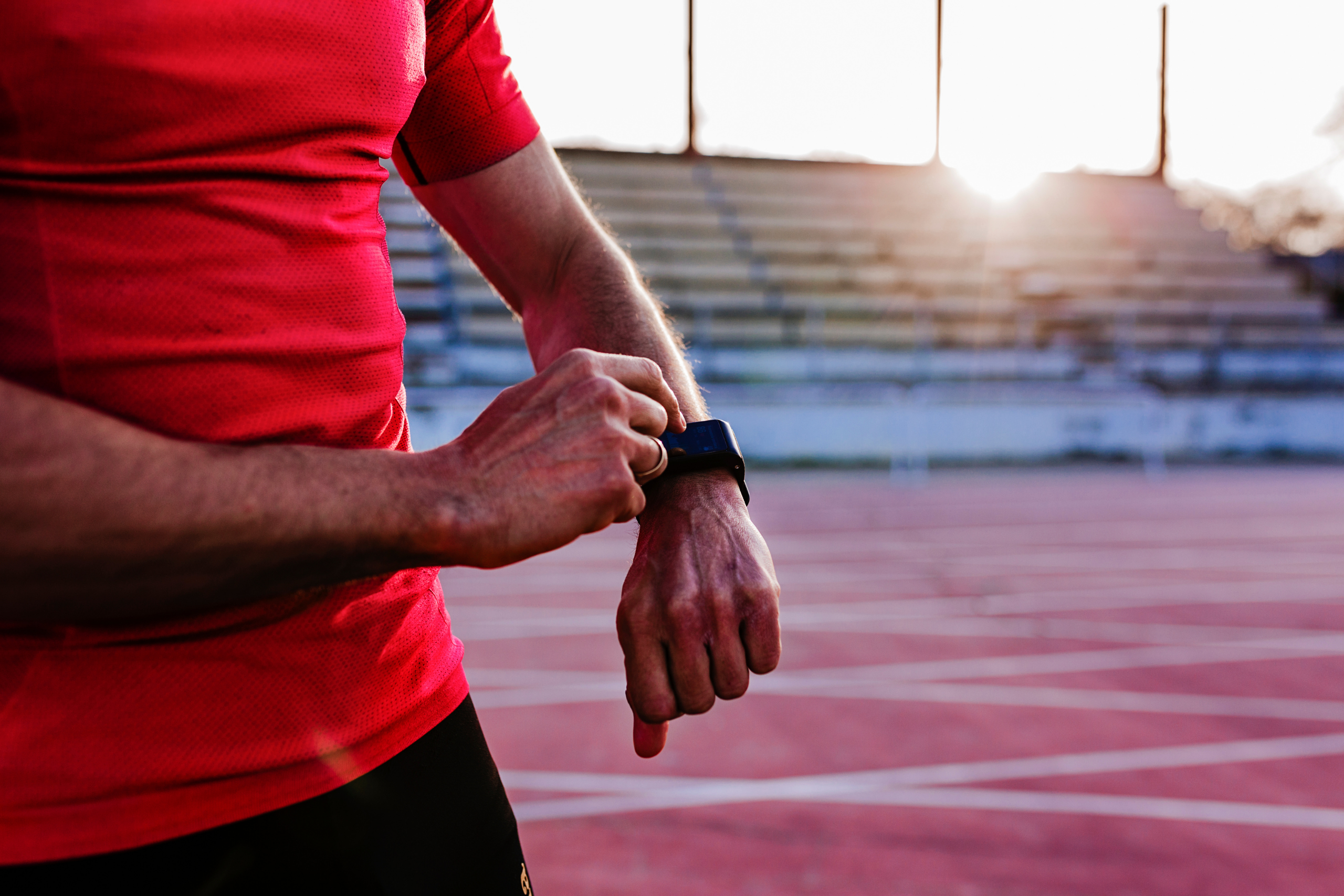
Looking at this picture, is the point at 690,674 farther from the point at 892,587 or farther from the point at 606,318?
the point at 892,587

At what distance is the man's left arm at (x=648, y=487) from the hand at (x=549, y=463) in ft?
0.37

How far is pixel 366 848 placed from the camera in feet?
2.35

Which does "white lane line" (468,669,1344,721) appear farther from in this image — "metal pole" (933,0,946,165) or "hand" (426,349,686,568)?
"metal pole" (933,0,946,165)

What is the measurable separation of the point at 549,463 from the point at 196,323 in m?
0.23

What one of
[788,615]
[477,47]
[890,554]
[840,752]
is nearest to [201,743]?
[477,47]

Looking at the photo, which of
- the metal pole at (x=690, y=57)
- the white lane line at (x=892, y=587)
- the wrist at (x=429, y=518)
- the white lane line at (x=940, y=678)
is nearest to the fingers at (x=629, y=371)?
the wrist at (x=429, y=518)

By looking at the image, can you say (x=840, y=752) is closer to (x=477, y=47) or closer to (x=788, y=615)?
(x=788, y=615)

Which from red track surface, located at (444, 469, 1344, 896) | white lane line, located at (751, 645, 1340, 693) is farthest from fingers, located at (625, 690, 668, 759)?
white lane line, located at (751, 645, 1340, 693)

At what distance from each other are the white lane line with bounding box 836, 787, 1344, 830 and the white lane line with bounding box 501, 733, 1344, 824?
0.04ft

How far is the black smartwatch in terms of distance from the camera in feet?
2.61

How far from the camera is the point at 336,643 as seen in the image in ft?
2.22

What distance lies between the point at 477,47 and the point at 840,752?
7.81 feet

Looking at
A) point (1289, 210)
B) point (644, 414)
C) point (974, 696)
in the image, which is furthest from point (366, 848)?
point (1289, 210)

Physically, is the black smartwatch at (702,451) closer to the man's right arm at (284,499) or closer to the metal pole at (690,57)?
the man's right arm at (284,499)
